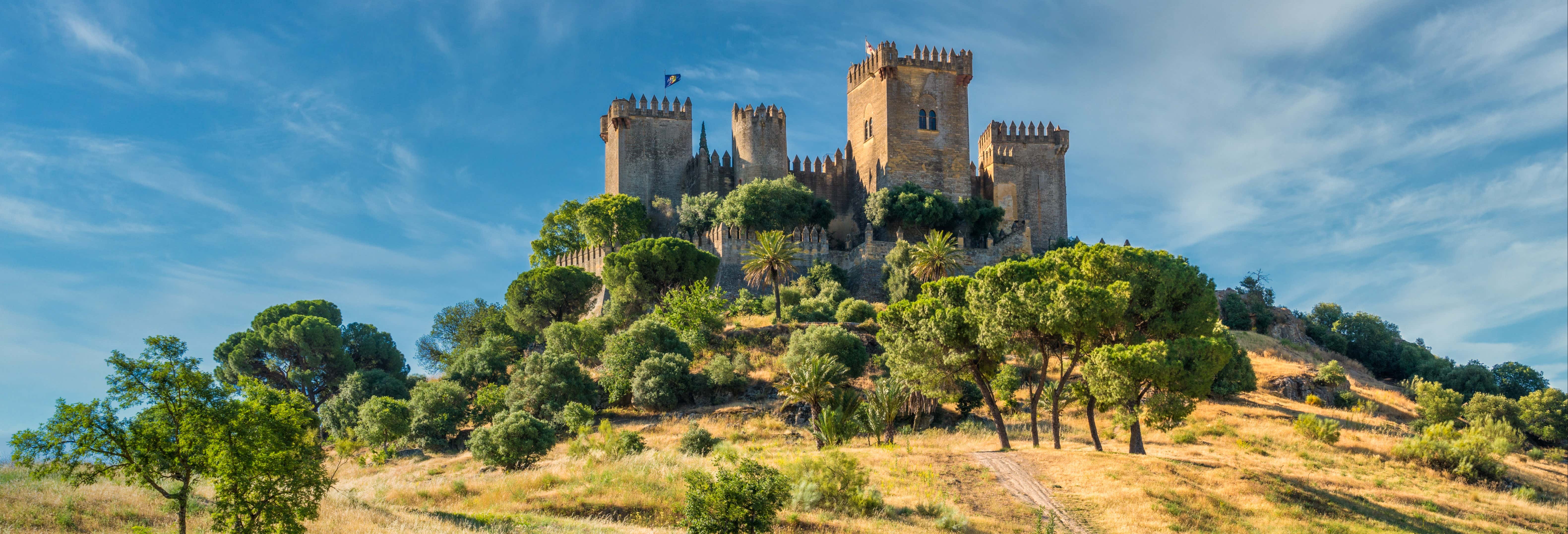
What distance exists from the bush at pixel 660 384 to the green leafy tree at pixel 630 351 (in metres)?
0.60

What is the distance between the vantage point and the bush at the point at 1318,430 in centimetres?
3506

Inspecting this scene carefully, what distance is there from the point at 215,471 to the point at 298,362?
36939mm

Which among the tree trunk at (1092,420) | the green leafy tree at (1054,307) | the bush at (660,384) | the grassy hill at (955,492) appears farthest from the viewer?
the bush at (660,384)

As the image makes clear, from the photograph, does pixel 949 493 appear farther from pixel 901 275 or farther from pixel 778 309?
pixel 901 275

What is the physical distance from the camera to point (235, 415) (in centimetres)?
1605

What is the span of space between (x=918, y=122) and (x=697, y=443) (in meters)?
37.6

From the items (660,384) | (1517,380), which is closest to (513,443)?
(660,384)

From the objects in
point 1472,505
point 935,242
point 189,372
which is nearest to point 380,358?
point 935,242

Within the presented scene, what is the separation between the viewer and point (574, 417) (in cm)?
3484

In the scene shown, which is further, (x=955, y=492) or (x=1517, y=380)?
(x=1517, y=380)

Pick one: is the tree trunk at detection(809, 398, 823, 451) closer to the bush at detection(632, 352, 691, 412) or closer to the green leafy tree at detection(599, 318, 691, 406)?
the bush at detection(632, 352, 691, 412)

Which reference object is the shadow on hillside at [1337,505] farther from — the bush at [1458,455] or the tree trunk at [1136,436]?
the bush at [1458,455]

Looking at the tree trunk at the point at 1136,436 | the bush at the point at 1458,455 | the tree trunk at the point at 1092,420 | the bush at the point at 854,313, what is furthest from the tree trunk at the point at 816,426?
the bush at the point at 1458,455

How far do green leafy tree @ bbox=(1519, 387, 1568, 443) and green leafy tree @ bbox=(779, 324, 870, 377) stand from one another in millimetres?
29224
